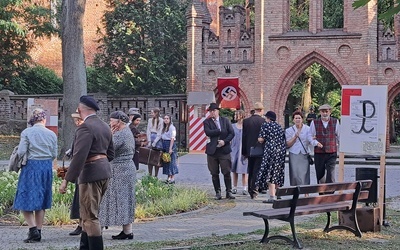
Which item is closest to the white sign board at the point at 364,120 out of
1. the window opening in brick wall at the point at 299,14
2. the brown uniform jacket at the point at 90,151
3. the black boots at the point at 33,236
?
the brown uniform jacket at the point at 90,151

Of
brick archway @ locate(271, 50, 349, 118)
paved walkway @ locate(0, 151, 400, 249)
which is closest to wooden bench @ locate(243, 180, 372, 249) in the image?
paved walkway @ locate(0, 151, 400, 249)

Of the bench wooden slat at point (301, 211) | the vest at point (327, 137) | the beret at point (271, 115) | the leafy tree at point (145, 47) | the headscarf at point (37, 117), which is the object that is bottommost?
the bench wooden slat at point (301, 211)

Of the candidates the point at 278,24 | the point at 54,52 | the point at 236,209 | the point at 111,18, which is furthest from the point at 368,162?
the point at 54,52

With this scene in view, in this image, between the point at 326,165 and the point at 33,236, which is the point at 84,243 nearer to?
the point at 33,236

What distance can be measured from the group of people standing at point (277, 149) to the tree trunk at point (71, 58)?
490cm

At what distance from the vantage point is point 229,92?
2939 centimetres

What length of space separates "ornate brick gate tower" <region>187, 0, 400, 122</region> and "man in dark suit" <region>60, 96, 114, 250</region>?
2236cm

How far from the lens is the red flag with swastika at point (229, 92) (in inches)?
1155

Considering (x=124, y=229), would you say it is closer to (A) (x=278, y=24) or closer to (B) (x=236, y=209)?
(B) (x=236, y=209)

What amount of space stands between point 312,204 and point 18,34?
24769mm

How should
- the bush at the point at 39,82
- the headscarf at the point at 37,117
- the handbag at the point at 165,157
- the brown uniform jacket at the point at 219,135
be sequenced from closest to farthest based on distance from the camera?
the headscarf at the point at 37,117
the brown uniform jacket at the point at 219,135
the handbag at the point at 165,157
the bush at the point at 39,82

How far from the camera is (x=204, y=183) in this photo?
55.0 ft

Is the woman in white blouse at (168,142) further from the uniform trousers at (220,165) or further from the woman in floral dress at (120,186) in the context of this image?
the woman in floral dress at (120,186)

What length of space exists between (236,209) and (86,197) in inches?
202
